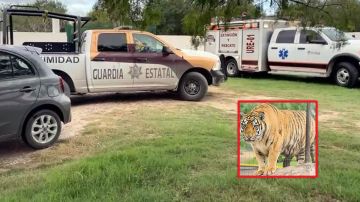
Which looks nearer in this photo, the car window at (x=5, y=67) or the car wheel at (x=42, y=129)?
the car window at (x=5, y=67)

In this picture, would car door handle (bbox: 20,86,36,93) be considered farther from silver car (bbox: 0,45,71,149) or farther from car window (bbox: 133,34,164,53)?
car window (bbox: 133,34,164,53)

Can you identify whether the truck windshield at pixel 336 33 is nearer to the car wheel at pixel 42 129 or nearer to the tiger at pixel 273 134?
the tiger at pixel 273 134

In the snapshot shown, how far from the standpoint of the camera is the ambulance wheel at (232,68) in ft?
58.3

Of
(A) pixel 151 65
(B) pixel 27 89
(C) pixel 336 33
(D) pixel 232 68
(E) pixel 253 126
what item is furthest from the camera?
(D) pixel 232 68

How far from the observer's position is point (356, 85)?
1414 cm

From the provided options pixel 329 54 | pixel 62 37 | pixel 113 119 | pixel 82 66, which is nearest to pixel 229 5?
pixel 113 119

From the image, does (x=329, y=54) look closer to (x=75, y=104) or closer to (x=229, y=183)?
(x=75, y=104)

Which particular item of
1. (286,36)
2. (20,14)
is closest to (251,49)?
(286,36)

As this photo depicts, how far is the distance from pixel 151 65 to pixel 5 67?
4795mm

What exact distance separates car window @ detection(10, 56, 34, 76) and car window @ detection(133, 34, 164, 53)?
436cm

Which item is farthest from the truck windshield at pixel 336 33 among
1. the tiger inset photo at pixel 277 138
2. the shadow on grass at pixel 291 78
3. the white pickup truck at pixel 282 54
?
the shadow on grass at pixel 291 78

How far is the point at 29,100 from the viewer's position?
6164 mm

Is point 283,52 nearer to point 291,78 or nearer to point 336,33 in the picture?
point 291,78

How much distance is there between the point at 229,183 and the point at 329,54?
10837mm
